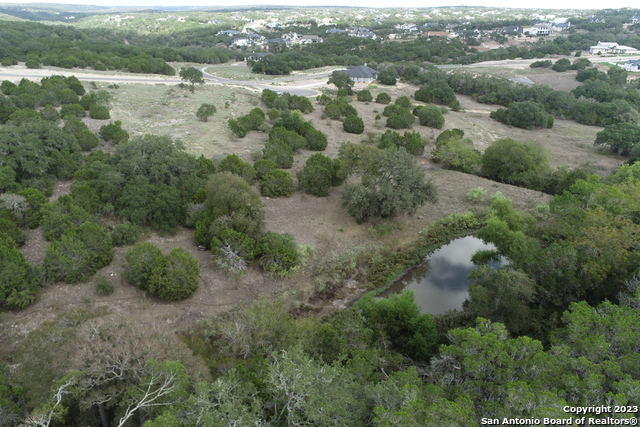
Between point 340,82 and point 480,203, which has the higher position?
point 340,82

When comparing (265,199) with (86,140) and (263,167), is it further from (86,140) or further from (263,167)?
(86,140)

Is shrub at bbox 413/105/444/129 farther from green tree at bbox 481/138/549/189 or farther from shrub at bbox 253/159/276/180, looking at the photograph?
shrub at bbox 253/159/276/180

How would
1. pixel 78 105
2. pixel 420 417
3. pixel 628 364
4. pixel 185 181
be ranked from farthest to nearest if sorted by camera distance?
pixel 78 105, pixel 185 181, pixel 628 364, pixel 420 417

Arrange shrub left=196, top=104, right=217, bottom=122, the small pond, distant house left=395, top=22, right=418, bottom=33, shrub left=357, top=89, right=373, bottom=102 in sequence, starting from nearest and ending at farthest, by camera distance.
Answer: the small pond → shrub left=196, top=104, right=217, bottom=122 → shrub left=357, top=89, right=373, bottom=102 → distant house left=395, top=22, right=418, bottom=33

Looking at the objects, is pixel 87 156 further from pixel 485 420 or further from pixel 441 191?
pixel 485 420

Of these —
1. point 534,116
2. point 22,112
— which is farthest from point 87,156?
point 534,116

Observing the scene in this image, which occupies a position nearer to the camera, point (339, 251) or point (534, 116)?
point (339, 251)

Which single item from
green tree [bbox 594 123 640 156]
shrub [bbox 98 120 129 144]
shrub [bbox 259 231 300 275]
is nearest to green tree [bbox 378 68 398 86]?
green tree [bbox 594 123 640 156]
